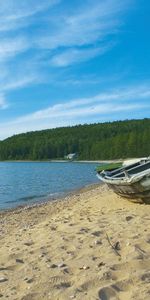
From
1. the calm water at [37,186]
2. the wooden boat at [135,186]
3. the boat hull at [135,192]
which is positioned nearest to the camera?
the wooden boat at [135,186]

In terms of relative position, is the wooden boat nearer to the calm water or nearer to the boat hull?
the boat hull

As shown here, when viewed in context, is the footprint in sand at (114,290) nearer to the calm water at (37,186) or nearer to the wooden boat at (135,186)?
the wooden boat at (135,186)

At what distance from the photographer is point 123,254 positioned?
838 centimetres

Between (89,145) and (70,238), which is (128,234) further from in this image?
(89,145)

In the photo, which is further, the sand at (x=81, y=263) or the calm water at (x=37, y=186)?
the calm water at (x=37, y=186)

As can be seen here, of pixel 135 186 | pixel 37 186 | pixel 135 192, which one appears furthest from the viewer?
pixel 37 186

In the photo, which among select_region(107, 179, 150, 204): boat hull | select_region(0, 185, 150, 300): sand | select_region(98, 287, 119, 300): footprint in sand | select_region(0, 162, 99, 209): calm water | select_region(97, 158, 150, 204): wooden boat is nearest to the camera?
select_region(98, 287, 119, 300): footprint in sand

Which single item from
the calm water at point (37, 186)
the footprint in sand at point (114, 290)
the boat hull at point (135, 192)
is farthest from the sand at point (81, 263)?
the calm water at point (37, 186)

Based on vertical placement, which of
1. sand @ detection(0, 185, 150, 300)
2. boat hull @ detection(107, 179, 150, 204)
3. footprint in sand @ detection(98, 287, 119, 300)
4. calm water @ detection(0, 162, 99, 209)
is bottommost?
calm water @ detection(0, 162, 99, 209)

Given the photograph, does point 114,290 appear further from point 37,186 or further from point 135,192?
point 37,186

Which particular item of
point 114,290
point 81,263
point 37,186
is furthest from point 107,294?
point 37,186

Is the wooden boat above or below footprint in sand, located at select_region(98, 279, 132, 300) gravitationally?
above

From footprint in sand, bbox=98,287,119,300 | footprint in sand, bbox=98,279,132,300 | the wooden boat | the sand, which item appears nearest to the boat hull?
the wooden boat

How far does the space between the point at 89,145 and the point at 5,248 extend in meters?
180
